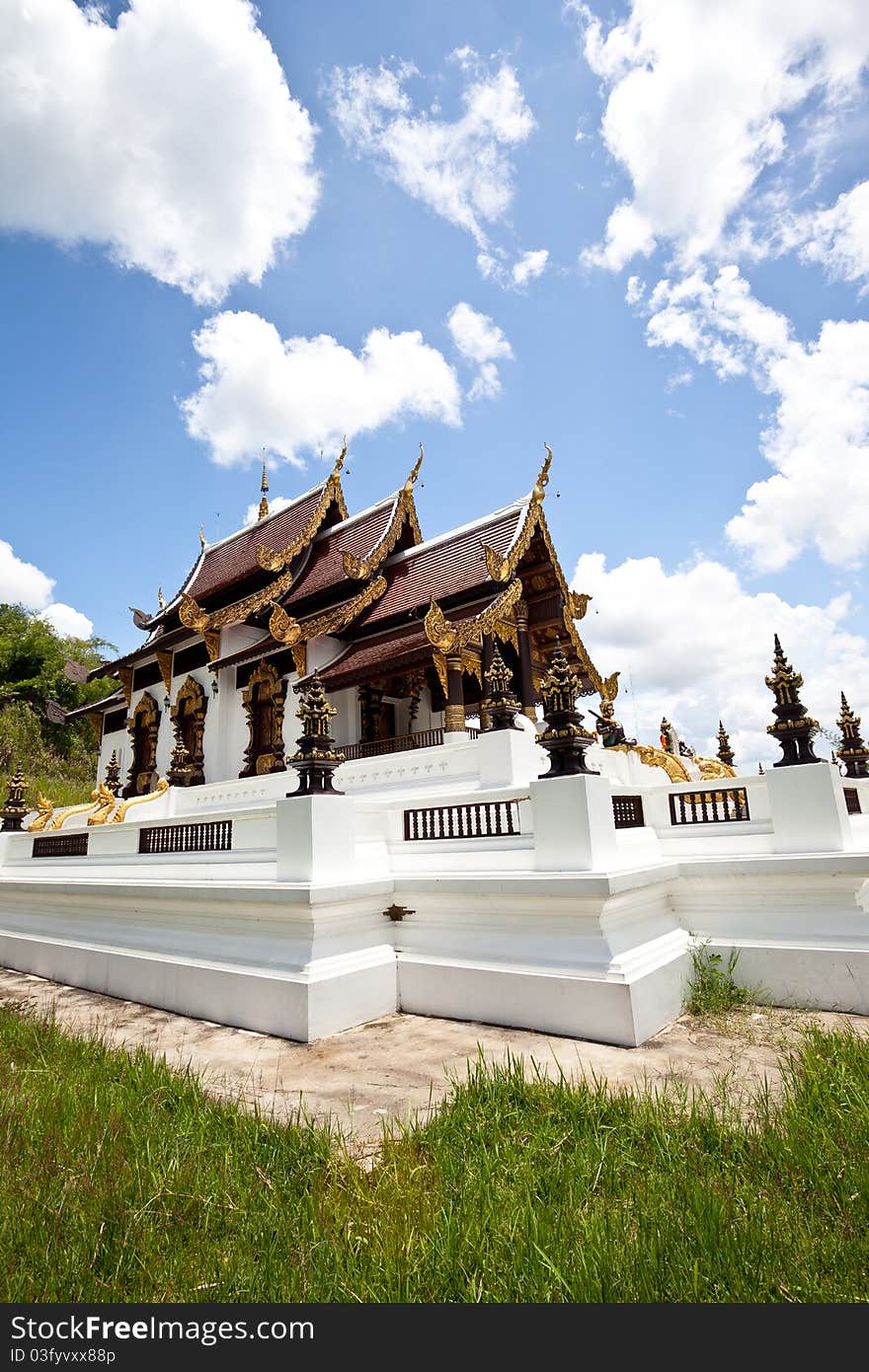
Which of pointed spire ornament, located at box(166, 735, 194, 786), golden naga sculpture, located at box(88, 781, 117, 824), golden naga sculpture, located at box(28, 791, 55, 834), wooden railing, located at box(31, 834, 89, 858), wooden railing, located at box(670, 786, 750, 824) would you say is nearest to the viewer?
wooden railing, located at box(670, 786, 750, 824)

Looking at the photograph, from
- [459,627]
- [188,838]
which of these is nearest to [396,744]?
[459,627]

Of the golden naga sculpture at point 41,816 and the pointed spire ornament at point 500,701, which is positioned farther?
the golden naga sculpture at point 41,816

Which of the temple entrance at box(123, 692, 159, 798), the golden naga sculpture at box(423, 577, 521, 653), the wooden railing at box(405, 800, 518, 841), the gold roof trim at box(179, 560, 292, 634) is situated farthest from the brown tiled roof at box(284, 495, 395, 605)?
the wooden railing at box(405, 800, 518, 841)

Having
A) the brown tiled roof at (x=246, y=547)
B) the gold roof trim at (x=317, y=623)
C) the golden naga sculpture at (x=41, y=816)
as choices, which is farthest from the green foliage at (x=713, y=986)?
the brown tiled roof at (x=246, y=547)

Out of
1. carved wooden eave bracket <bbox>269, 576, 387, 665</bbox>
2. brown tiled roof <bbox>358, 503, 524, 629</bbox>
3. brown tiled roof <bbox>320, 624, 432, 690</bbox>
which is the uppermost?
brown tiled roof <bbox>358, 503, 524, 629</bbox>

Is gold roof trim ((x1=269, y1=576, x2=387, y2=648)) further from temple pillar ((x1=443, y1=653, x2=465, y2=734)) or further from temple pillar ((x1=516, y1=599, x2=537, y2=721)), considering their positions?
temple pillar ((x1=443, y1=653, x2=465, y2=734))

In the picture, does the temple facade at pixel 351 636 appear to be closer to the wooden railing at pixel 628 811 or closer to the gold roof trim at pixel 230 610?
the gold roof trim at pixel 230 610

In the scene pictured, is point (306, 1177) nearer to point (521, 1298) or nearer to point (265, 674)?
point (521, 1298)

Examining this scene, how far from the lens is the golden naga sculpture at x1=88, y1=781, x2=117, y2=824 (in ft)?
38.3

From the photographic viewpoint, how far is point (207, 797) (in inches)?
490

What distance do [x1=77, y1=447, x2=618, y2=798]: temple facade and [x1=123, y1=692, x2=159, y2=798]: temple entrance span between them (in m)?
0.05

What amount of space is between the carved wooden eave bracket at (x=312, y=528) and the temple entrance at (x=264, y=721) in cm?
204

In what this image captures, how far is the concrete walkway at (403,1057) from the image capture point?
3.84 meters

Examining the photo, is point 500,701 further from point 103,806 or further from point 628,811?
point 103,806
